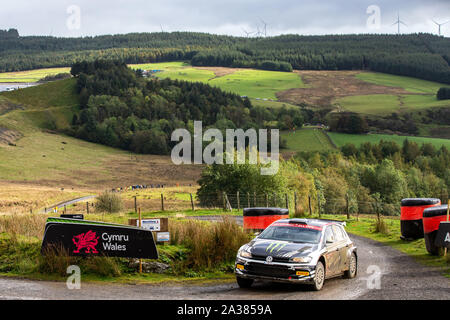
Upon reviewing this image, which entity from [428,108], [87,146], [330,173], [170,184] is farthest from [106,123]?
[428,108]

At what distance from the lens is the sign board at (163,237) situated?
757 inches

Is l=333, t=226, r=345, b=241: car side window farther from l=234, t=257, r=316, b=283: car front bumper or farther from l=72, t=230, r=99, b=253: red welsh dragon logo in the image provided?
l=72, t=230, r=99, b=253: red welsh dragon logo

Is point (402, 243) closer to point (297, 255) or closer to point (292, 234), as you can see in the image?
point (292, 234)

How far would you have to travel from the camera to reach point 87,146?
179 metres

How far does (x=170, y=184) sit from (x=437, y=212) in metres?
115

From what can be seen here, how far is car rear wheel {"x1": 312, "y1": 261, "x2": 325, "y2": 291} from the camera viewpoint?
15117 mm

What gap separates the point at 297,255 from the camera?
15109 millimetres

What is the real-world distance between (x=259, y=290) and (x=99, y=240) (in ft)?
17.3

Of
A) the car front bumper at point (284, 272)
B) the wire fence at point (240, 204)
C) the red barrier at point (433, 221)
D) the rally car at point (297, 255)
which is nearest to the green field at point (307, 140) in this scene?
Result: the wire fence at point (240, 204)

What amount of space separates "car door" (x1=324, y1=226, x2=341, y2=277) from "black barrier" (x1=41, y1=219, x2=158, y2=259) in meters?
5.24

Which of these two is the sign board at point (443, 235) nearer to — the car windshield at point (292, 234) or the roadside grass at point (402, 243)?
the roadside grass at point (402, 243)

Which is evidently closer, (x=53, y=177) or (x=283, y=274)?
(x=283, y=274)

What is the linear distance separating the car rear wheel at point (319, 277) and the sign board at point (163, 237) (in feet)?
19.5
